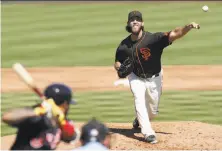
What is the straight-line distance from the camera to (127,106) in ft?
44.2

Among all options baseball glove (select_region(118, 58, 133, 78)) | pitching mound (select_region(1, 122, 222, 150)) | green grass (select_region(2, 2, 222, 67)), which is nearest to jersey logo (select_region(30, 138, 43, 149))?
pitching mound (select_region(1, 122, 222, 150))

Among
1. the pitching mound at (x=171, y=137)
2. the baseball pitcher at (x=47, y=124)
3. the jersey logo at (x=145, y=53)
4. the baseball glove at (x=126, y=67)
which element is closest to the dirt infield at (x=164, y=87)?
the pitching mound at (x=171, y=137)

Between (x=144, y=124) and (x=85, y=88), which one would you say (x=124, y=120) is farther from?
(x=85, y=88)

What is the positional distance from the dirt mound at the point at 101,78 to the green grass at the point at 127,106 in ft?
2.04

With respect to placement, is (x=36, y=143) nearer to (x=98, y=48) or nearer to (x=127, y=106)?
(x=127, y=106)

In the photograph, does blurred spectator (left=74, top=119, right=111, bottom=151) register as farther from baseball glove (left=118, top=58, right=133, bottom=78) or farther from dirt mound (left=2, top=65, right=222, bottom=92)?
dirt mound (left=2, top=65, right=222, bottom=92)

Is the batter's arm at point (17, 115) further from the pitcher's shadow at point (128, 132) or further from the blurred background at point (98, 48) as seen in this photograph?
the blurred background at point (98, 48)

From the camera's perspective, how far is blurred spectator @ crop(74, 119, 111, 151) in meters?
4.93

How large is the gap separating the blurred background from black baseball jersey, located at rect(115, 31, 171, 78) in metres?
2.11

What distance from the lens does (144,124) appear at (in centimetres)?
1045

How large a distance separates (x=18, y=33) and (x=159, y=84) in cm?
1315

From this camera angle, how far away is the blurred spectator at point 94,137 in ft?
16.2

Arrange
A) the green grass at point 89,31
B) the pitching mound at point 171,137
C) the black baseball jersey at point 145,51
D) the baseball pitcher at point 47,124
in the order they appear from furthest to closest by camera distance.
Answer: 1. the green grass at point 89,31
2. the black baseball jersey at point 145,51
3. the pitching mound at point 171,137
4. the baseball pitcher at point 47,124

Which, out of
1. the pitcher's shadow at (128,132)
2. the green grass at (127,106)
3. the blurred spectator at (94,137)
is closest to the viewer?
the blurred spectator at (94,137)
